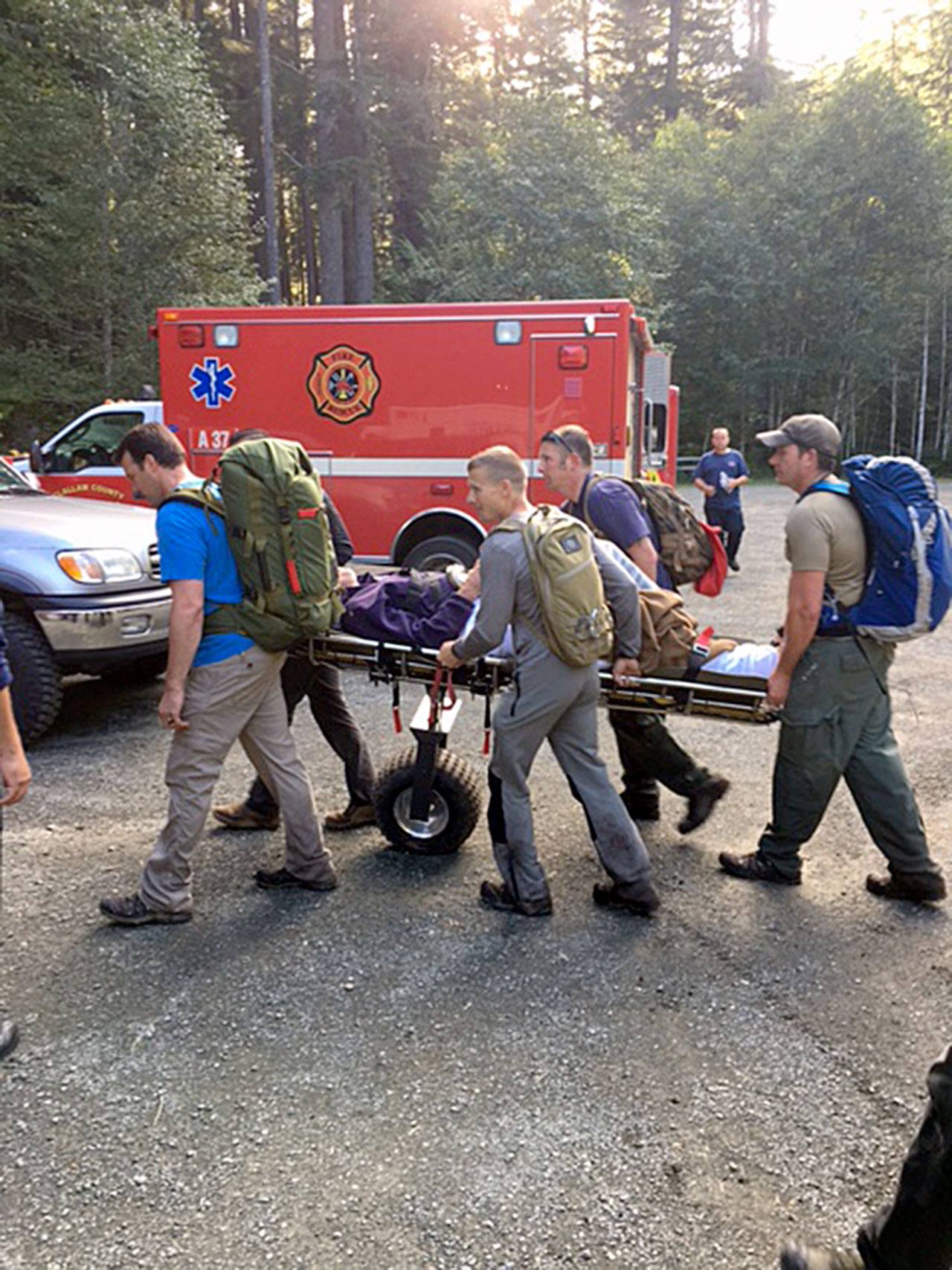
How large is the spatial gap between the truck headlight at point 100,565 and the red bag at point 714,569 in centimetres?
331

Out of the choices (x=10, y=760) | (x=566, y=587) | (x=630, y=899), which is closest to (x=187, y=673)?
(x=10, y=760)

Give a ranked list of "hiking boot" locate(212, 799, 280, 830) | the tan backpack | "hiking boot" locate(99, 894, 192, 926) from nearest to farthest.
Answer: "hiking boot" locate(99, 894, 192, 926) < the tan backpack < "hiking boot" locate(212, 799, 280, 830)

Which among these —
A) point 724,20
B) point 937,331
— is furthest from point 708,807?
point 724,20

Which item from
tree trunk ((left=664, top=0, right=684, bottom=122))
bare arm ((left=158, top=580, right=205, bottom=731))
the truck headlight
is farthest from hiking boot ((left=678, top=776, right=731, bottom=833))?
tree trunk ((left=664, top=0, right=684, bottom=122))

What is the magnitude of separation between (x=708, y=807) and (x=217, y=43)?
31040 mm

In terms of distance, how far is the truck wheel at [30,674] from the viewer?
5.54 metres

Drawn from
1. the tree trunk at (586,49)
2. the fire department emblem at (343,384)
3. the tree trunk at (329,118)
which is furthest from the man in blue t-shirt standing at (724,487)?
the tree trunk at (586,49)

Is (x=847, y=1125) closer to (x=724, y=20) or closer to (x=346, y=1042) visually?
(x=346, y=1042)

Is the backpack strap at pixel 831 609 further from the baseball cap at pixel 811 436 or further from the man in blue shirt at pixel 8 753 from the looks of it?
the man in blue shirt at pixel 8 753

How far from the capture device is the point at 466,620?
13.6 ft

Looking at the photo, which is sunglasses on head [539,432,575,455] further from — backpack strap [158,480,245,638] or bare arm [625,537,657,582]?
backpack strap [158,480,245,638]

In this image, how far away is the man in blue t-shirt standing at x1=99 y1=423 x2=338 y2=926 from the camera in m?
3.49

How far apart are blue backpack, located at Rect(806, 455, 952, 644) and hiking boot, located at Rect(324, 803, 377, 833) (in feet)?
7.52

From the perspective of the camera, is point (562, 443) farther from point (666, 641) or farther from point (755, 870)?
point (755, 870)
